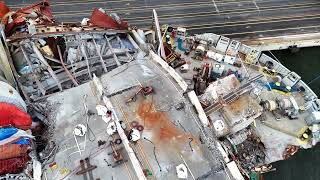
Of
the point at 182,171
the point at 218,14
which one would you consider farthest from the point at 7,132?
the point at 218,14

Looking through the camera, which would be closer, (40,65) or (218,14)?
(40,65)

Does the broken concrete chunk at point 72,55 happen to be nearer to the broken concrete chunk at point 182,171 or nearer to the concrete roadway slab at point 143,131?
the concrete roadway slab at point 143,131

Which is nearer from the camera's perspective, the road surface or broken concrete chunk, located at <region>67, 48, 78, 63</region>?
broken concrete chunk, located at <region>67, 48, 78, 63</region>

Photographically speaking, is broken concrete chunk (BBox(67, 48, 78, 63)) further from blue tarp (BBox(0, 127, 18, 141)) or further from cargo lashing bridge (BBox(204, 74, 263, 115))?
cargo lashing bridge (BBox(204, 74, 263, 115))

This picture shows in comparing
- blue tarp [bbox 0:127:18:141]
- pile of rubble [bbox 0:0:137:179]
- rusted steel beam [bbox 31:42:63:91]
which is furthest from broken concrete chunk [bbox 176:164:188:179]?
rusted steel beam [bbox 31:42:63:91]

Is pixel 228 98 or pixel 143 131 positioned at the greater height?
pixel 228 98

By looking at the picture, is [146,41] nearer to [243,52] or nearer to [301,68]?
[243,52]

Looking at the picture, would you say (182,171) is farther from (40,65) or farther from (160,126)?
(40,65)
